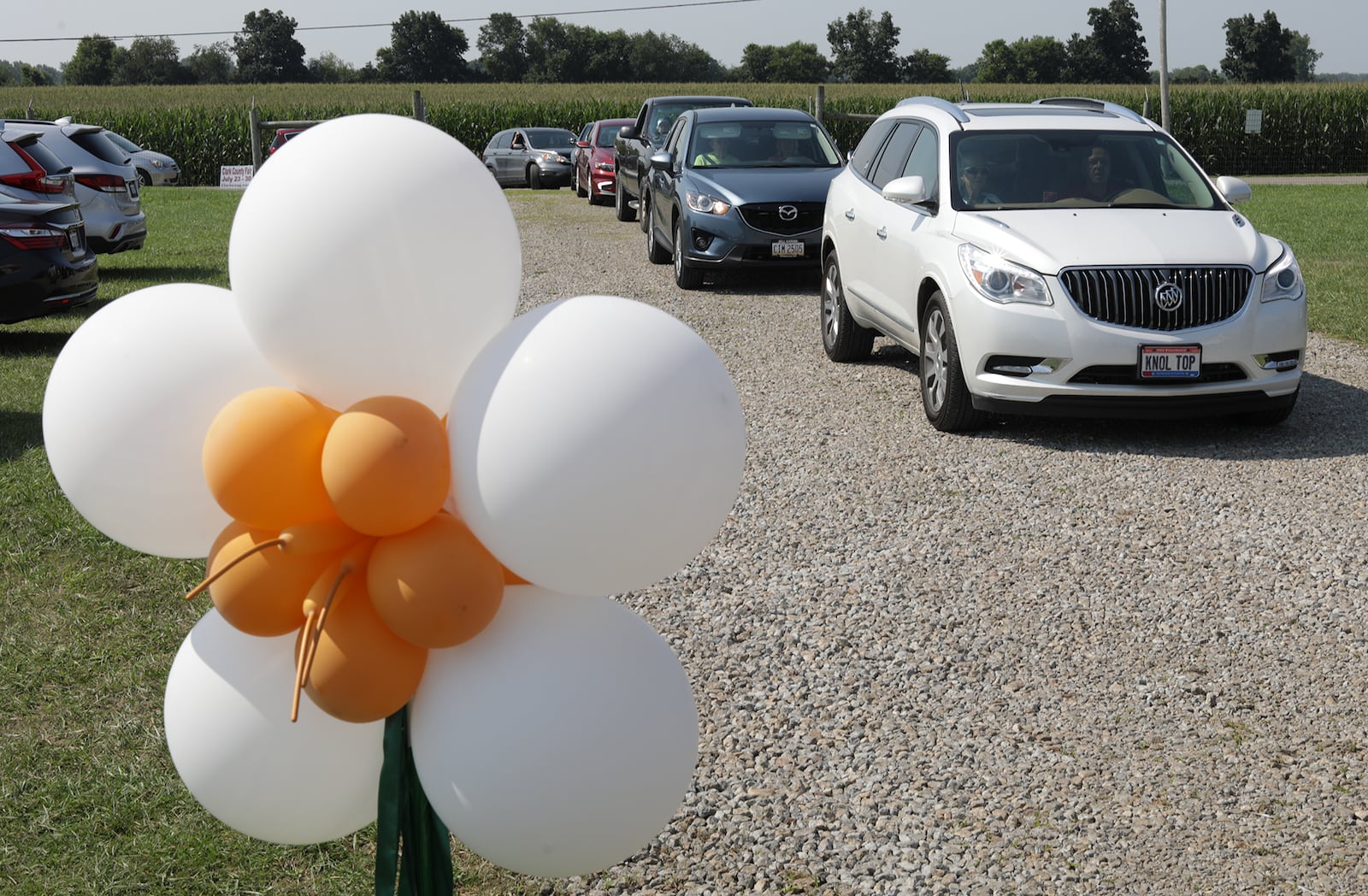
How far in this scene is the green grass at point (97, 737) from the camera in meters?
3.30

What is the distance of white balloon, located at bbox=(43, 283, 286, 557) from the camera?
7.00ft

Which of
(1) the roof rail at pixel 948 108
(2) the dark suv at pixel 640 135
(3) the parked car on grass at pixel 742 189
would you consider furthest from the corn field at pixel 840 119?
(1) the roof rail at pixel 948 108

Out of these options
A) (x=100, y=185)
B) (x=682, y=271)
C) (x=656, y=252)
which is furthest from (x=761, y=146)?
(x=100, y=185)

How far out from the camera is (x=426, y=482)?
1.95 meters

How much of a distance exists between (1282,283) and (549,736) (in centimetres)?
659

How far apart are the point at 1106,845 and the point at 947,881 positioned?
465 mm

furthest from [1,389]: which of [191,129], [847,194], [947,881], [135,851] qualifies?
[191,129]

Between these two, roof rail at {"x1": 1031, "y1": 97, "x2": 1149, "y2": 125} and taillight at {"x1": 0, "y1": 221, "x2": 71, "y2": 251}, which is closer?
roof rail at {"x1": 1031, "y1": 97, "x2": 1149, "y2": 125}

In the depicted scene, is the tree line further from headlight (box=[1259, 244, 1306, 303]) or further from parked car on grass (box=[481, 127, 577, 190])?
headlight (box=[1259, 244, 1306, 303])

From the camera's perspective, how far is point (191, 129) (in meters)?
39.9

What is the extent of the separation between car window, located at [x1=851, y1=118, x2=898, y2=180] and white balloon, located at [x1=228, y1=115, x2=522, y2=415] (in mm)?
7849

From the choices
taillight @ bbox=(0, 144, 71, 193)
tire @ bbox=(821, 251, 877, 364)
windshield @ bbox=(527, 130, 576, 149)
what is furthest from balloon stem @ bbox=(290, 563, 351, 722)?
windshield @ bbox=(527, 130, 576, 149)

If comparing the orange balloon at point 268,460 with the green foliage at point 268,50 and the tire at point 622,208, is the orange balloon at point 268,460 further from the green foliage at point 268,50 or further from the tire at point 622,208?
the green foliage at point 268,50

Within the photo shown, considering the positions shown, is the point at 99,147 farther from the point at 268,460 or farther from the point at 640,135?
the point at 268,460
